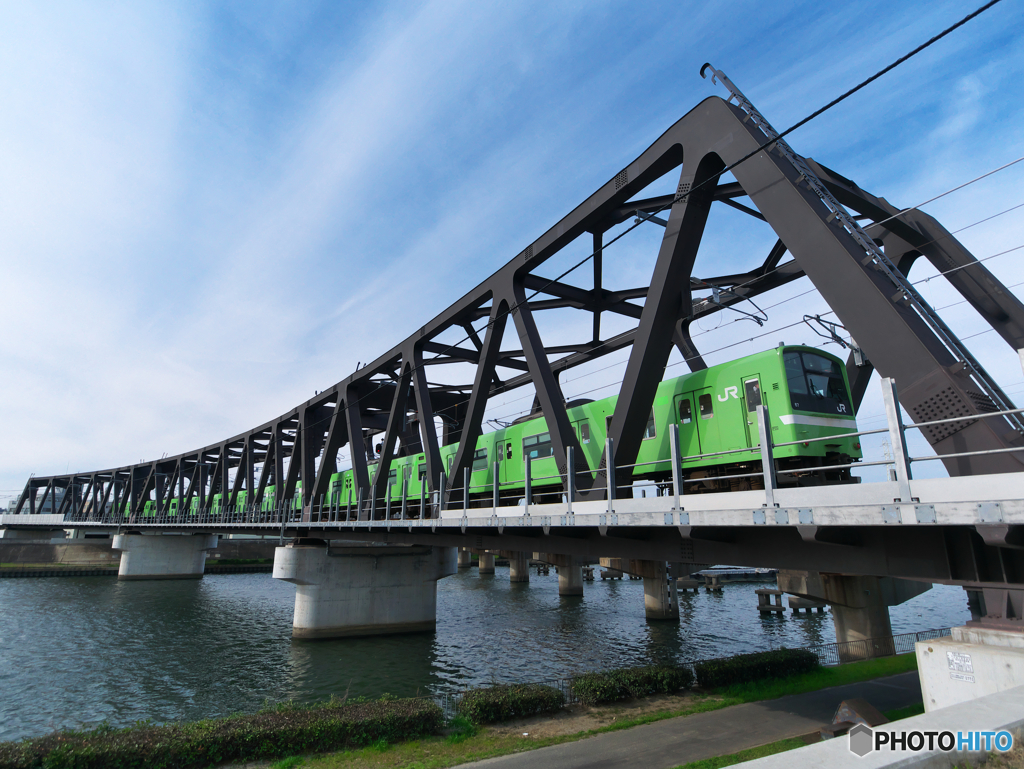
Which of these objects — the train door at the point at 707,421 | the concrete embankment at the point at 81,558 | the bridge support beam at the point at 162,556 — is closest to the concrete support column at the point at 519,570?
the bridge support beam at the point at 162,556

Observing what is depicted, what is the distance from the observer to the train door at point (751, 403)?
541 inches

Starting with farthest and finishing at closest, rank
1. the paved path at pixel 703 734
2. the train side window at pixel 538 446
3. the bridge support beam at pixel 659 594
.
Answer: the bridge support beam at pixel 659 594 → the train side window at pixel 538 446 → the paved path at pixel 703 734

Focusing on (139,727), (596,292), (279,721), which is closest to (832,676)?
(596,292)

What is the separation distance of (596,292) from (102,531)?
101726 millimetres

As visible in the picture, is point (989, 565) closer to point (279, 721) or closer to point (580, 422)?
point (580, 422)

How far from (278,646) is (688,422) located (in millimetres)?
25423

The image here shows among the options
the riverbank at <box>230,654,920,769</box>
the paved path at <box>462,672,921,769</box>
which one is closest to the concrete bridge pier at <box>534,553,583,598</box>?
the riverbank at <box>230,654,920,769</box>

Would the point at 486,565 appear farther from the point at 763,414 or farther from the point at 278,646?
the point at 763,414

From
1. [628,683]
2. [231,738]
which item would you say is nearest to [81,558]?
[231,738]

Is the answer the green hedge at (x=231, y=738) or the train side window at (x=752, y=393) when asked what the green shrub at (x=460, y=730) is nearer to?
the green hedge at (x=231, y=738)

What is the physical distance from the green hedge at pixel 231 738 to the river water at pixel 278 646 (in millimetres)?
4012

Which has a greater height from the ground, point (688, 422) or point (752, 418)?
point (688, 422)

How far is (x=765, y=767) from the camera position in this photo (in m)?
3.69

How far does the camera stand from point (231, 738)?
12594 millimetres
